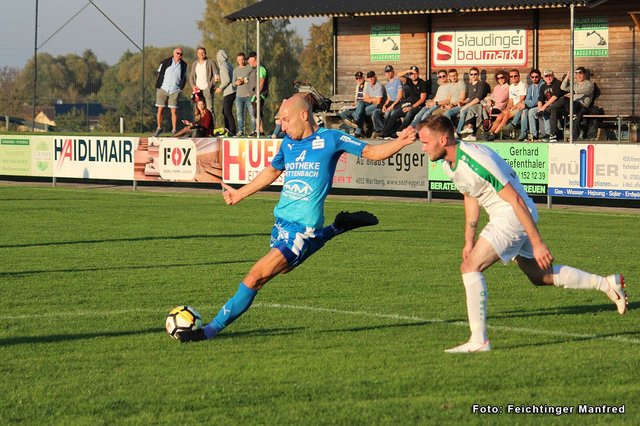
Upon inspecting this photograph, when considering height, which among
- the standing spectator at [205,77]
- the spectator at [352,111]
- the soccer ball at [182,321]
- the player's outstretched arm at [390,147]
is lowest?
the soccer ball at [182,321]

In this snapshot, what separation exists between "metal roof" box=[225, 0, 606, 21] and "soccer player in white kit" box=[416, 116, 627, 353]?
19419 millimetres

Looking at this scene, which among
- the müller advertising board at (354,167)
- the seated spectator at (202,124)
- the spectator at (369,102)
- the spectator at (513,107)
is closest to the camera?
the müller advertising board at (354,167)

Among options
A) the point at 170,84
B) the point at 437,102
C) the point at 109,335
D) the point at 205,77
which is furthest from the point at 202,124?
the point at 109,335

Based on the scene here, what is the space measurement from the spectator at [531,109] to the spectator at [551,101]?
103 mm

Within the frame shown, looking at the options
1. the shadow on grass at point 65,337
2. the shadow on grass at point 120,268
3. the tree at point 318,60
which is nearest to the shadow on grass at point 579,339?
the shadow on grass at point 65,337

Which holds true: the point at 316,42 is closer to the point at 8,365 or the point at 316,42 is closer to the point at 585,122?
the point at 585,122

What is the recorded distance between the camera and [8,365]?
27.2 ft

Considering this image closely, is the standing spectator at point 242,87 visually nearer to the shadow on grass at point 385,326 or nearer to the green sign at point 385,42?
the green sign at point 385,42

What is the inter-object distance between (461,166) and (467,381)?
1.80 m

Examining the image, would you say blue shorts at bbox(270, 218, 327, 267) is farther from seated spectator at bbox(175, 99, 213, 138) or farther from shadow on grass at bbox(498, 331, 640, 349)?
seated spectator at bbox(175, 99, 213, 138)

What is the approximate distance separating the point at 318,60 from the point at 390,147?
79.9 metres

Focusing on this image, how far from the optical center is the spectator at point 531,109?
80.9ft

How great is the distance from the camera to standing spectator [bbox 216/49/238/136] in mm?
28984

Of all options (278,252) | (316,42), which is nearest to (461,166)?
(278,252)
